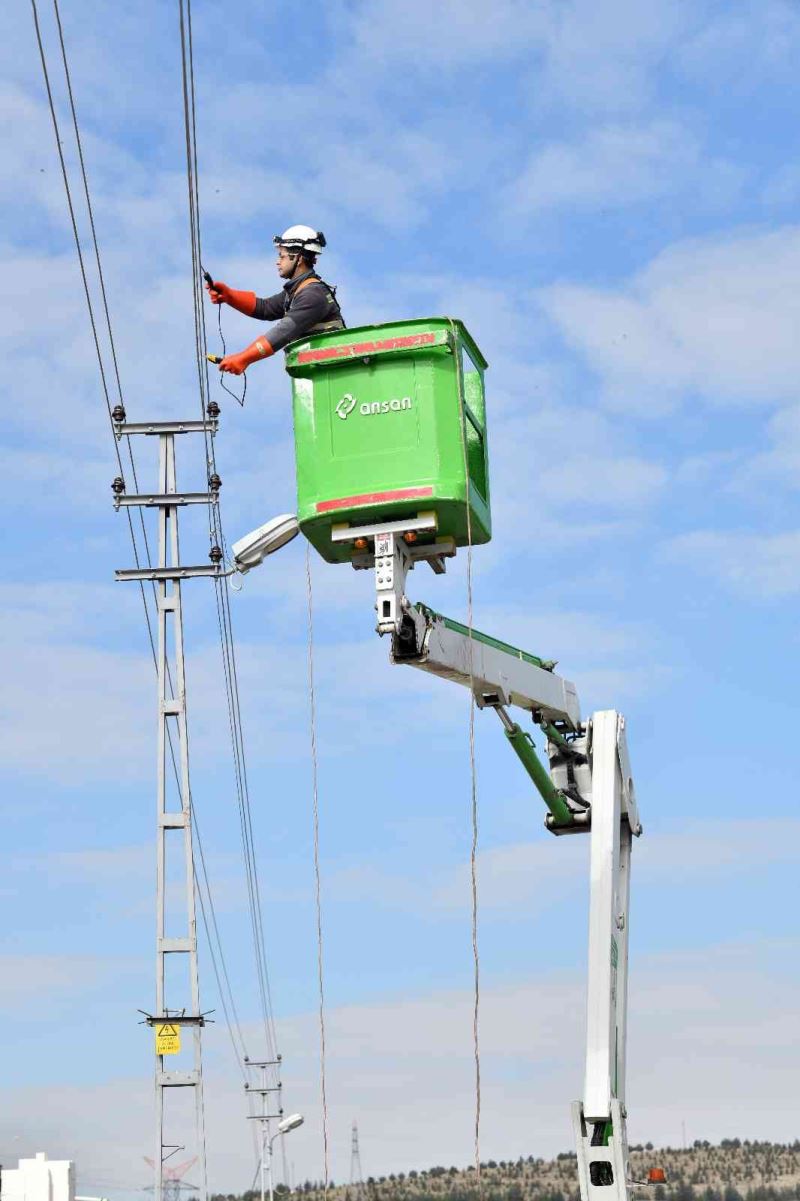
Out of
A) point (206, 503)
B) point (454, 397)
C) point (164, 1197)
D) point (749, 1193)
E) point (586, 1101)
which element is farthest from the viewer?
point (749, 1193)

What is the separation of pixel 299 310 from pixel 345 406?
3.42 ft

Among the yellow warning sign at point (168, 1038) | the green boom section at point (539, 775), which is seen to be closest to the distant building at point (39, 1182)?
the yellow warning sign at point (168, 1038)

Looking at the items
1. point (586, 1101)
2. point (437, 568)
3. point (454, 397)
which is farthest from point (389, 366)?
point (586, 1101)

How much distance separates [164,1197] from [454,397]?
18.2m

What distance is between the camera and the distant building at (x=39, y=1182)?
56906 mm

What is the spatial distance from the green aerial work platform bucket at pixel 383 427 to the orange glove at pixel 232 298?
42.0 inches

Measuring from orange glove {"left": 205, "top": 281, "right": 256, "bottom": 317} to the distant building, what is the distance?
4657cm

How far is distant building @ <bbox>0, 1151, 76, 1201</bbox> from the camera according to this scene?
56906 millimetres

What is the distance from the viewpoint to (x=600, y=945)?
15.2 m

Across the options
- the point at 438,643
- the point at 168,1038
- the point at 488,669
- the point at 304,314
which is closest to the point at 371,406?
the point at 304,314

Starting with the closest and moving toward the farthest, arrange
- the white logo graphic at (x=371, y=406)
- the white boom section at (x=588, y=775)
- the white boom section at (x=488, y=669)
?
the white logo graphic at (x=371, y=406)
the white boom section at (x=588, y=775)
the white boom section at (x=488, y=669)

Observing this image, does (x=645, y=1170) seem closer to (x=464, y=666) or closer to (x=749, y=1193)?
(x=464, y=666)

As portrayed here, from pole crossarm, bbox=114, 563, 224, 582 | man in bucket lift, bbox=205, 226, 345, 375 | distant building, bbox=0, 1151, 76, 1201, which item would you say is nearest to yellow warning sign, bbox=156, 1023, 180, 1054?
pole crossarm, bbox=114, 563, 224, 582

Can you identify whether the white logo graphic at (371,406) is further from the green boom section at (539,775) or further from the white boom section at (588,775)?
the green boom section at (539,775)
